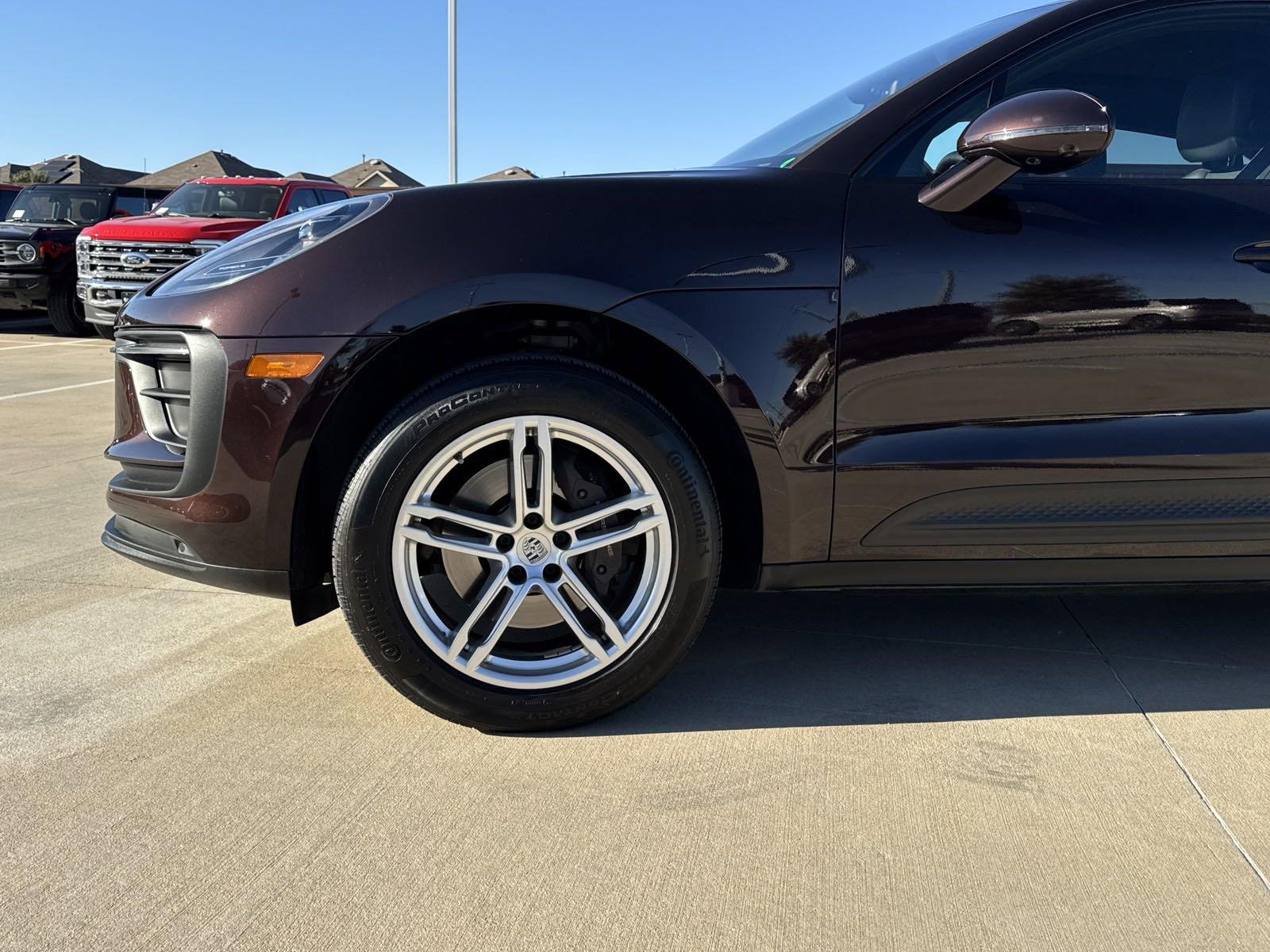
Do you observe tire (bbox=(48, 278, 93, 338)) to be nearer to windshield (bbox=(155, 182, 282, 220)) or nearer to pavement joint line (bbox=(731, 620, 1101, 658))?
windshield (bbox=(155, 182, 282, 220))

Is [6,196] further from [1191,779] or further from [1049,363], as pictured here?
[1191,779]

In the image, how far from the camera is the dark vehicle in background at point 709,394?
84.7 inches

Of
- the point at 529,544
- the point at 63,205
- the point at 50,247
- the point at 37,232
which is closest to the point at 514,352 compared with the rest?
the point at 529,544

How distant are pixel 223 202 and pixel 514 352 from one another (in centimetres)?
995

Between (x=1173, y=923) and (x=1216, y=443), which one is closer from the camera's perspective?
(x=1173, y=923)

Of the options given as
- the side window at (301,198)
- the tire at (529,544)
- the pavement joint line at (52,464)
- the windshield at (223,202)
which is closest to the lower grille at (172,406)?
the tire at (529,544)

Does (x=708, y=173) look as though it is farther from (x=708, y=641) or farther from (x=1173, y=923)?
(x=1173, y=923)

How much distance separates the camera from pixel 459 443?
2.17 metres

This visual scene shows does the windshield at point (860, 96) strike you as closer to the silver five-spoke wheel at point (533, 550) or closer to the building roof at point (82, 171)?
the silver five-spoke wheel at point (533, 550)

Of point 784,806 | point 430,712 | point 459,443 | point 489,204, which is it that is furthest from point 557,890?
point 489,204

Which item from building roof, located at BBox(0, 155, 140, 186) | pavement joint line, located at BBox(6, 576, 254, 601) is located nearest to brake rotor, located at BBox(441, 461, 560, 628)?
pavement joint line, located at BBox(6, 576, 254, 601)

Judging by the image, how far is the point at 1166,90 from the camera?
2.56 m

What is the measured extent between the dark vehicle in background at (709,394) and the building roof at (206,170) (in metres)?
25.2

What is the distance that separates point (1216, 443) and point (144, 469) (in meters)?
2.39
